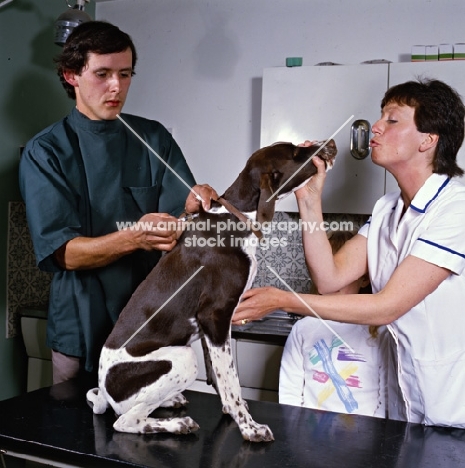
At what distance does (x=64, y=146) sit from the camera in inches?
75.3

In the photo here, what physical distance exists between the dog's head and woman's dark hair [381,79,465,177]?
373 millimetres

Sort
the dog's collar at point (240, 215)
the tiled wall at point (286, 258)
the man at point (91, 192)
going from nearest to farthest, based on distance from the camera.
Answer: the dog's collar at point (240, 215), the man at point (91, 192), the tiled wall at point (286, 258)

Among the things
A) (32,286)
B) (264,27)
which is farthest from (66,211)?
(264,27)

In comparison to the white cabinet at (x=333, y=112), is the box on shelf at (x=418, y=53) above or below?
above

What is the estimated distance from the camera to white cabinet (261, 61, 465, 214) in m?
2.88

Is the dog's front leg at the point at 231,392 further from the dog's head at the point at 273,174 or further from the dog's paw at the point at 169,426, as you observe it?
the dog's head at the point at 273,174

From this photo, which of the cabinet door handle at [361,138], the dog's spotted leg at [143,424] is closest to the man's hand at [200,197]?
the dog's spotted leg at [143,424]

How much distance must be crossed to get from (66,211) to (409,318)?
3.24 ft

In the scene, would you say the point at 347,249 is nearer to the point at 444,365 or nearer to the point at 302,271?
the point at 444,365

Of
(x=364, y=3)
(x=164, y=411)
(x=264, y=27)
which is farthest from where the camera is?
(x=264, y=27)

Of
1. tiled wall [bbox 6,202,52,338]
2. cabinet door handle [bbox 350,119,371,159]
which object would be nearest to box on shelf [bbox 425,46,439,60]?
cabinet door handle [bbox 350,119,371,159]

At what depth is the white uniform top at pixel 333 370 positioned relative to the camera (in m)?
2.31

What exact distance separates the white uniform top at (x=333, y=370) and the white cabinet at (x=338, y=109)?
760 mm

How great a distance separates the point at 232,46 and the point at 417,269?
85.2 inches
